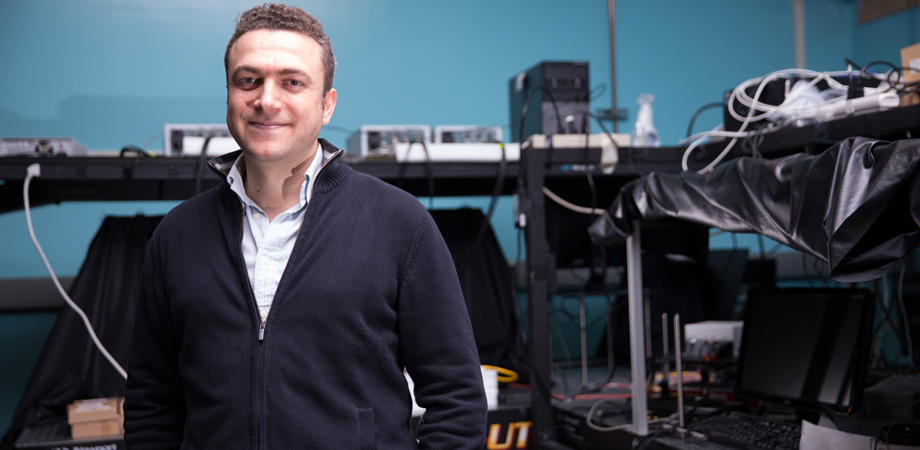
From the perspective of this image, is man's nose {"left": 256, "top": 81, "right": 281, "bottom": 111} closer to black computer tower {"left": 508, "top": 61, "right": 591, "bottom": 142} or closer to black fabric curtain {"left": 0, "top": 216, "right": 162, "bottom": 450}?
black computer tower {"left": 508, "top": 61, "right": 591, "bottom": 142}

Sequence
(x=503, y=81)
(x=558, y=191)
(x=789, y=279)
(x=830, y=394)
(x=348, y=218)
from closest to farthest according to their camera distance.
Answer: (x=348, y=218) → (x=830, y=394) → (x=558, y=191) → (x=503, y=81) → (x=789, y=279)

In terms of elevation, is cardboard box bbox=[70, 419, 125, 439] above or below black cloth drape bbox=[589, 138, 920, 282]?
below

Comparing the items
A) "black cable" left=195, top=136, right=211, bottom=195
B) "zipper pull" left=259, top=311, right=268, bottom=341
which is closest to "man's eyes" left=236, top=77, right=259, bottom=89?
"zipper pull" left=259, top=311, right=268, bottom=341

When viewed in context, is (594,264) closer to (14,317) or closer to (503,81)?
(503,81)

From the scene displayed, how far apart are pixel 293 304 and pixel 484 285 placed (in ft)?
6.75

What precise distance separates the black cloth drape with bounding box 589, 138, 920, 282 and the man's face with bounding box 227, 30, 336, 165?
935 mm

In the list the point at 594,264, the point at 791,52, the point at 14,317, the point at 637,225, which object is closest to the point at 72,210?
the point at 14,317

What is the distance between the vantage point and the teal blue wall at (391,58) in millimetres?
3654

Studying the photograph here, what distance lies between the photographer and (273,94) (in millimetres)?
1029

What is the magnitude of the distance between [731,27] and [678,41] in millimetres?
420

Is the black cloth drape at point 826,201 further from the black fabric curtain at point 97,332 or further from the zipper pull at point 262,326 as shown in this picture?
the black fabric curtain at point 97,332

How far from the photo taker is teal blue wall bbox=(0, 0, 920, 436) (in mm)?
3654

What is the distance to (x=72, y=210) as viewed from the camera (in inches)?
145

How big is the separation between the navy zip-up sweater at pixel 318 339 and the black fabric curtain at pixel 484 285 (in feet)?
6.06
